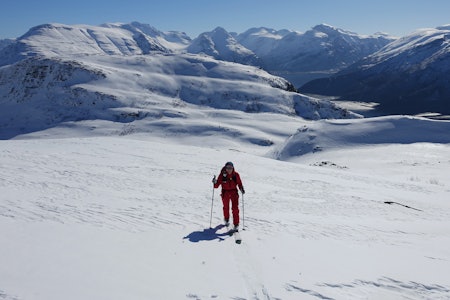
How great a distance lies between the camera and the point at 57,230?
10297mm

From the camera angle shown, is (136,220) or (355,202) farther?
(355,202)

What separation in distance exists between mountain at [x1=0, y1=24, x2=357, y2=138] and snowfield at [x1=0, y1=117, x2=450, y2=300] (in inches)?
2814

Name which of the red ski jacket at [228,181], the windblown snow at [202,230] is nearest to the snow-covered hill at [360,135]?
the windblown snow at [202,230]

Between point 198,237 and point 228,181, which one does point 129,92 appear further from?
point 198,237

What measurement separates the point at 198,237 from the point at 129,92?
10359 centimetres

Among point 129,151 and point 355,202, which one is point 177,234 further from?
point 129,151

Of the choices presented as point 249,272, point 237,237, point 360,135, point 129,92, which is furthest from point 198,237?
point 129,92

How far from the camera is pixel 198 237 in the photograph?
10.9m

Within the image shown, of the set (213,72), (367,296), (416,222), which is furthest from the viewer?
(213,72)

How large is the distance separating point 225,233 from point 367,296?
470 cm

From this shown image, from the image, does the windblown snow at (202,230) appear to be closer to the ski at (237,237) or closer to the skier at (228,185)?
the ski at (237,237)

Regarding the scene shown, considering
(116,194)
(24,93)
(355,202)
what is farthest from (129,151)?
(24,93)

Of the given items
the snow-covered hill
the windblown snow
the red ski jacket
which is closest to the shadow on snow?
the windblown snow

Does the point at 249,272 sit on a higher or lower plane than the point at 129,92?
lower
